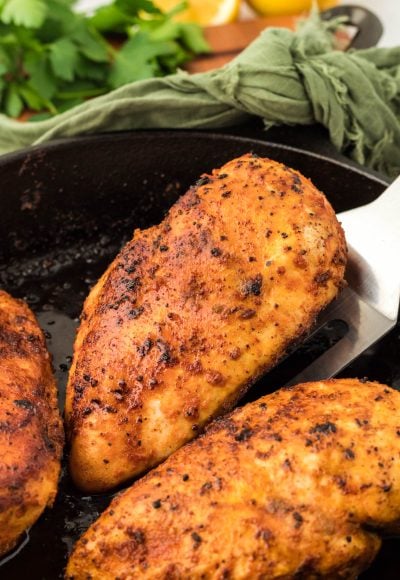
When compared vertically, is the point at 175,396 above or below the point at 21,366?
above

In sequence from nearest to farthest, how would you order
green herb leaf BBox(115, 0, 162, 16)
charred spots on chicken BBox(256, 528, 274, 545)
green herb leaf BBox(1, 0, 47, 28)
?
charred spots on chicken BBox(256, 528, 274, 545)
green herb leaf BBox(1, 0, 47, 28)
green herb leaf BBox(115, 0, 162, 16)

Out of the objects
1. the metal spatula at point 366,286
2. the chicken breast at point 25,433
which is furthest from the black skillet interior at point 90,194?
the chicken breast at point 25,433

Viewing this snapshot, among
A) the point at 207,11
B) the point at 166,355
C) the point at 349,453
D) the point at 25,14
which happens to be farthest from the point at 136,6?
the point at 349,453

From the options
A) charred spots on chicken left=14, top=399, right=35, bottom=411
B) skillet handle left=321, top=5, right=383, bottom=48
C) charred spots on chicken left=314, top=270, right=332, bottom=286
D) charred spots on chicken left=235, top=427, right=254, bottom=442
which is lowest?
charred spots on chicken left=14, top=399, right=35, bottom=411

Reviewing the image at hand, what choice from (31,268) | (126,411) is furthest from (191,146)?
(126,411)

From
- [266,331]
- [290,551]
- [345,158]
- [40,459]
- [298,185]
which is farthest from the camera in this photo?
[345,158]

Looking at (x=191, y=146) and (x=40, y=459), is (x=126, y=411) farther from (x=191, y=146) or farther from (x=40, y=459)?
(x=191, y=146)

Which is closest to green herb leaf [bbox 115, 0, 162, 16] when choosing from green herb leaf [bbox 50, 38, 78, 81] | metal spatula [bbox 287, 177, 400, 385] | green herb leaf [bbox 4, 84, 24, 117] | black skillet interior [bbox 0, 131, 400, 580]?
green herb leaf [bbox 50, 38, 78, 81]

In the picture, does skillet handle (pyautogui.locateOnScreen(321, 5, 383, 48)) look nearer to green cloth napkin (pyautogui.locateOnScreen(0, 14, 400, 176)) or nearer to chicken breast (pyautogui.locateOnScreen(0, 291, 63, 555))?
green cloth napkin (pyautogui.locateOnScreen(0, 14, 400, 176))
